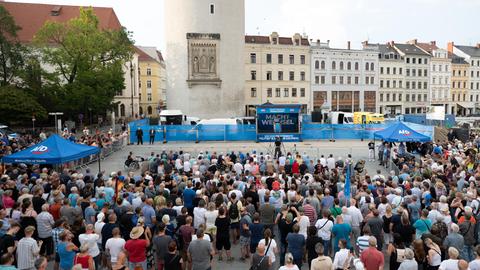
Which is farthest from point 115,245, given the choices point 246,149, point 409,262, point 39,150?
point 246,149

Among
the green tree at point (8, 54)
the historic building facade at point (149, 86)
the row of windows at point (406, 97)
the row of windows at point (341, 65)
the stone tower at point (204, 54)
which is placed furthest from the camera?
the historic building facade at point (149, 86)

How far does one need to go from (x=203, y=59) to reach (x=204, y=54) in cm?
60

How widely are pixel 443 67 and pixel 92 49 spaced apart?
219 ft

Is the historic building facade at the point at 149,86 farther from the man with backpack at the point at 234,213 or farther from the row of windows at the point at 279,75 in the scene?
the man with backpack at the point at 234,213

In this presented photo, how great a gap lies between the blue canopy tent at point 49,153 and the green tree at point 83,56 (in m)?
27.1

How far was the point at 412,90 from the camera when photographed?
81.4 meters

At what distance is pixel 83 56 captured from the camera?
4359cm

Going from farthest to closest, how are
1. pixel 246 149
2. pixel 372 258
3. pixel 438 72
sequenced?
pixel 438 72 < pixel 246 149 < pixel 372 258

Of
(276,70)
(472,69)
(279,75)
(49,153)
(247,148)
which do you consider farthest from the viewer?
(472,69)

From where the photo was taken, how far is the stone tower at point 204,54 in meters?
51.6

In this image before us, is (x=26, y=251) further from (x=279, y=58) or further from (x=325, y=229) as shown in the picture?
(x=279, y=58)

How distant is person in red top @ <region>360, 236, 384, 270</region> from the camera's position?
796cm

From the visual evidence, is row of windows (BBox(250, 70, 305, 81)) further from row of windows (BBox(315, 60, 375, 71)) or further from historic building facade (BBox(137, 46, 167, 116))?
historic building facade (BBox(137, 46, 167, 116))

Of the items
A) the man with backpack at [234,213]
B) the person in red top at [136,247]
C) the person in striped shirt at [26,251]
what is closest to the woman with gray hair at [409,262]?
the man with backpack at [234,213]
